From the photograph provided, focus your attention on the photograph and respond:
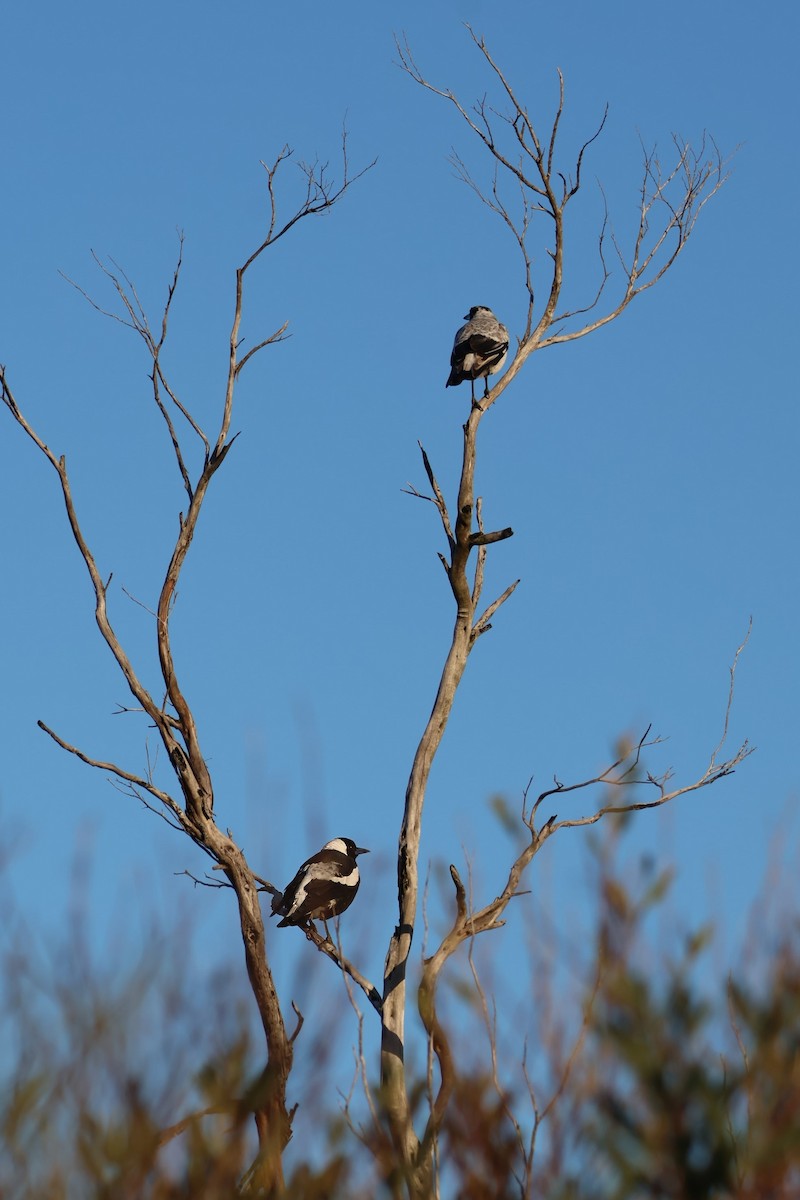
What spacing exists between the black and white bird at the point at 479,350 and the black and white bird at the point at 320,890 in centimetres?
320

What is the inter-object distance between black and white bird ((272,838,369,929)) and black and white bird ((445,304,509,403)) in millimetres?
3203

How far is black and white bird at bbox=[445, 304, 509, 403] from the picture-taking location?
9969 mm

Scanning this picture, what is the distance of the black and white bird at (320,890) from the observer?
27.4ft

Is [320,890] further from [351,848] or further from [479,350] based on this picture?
[479,350]

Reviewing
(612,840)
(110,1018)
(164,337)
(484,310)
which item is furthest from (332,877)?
(612,840)

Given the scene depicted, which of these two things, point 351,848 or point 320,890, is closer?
point 320,890

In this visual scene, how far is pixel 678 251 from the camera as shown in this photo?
8.75 metres

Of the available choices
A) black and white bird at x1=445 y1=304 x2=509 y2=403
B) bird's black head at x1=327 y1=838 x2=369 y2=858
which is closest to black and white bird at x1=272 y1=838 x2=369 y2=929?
bird's black head at x1=327 y1=838 x2=369 y2=858

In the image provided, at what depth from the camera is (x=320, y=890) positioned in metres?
8.80

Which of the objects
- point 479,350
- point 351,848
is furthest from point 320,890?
point 479,350

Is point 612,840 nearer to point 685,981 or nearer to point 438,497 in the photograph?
point 685,981

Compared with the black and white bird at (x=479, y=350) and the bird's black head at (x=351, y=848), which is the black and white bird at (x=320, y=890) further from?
the black and white bird at (x=479, y=350)

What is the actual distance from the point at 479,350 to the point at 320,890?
3675mm

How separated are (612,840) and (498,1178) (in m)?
0.83
